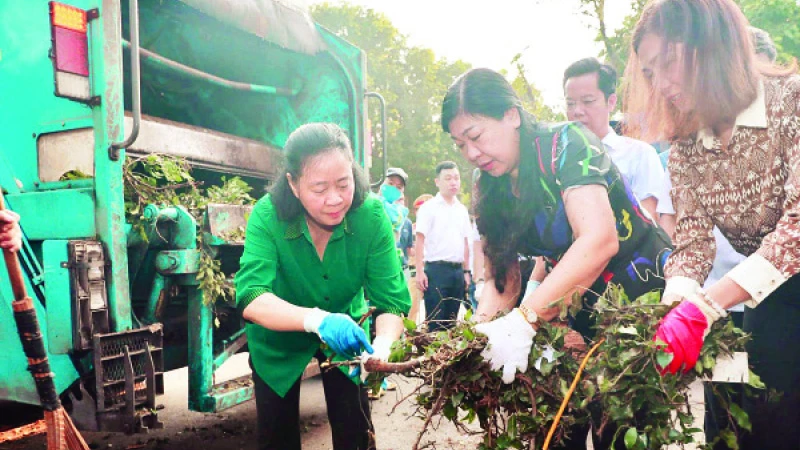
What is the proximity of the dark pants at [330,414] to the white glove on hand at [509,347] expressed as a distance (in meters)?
0.77

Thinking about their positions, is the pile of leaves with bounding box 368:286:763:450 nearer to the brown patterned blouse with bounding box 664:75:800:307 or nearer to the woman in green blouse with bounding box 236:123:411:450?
the brown patterned blouse with bounding box 664:75:800:307

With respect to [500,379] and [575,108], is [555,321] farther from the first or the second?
[575,108]

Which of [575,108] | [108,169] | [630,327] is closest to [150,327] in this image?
[108,169]

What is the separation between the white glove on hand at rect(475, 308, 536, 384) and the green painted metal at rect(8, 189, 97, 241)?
197 cm

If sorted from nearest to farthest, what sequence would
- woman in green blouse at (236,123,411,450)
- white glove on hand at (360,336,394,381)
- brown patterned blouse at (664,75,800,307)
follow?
brown patterned blouse at (664,75,800,307), white glove on hand at (360,336,394,381), woman in green blouse at (236,123,411,450)

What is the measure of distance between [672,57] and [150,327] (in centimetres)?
254

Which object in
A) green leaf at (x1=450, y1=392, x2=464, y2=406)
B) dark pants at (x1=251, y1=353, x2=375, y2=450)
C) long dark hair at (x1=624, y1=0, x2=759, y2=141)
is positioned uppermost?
long dark hair at (x1=624, y1=0, x2=759, y2=141)

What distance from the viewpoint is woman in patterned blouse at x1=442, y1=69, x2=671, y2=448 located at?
211 cm

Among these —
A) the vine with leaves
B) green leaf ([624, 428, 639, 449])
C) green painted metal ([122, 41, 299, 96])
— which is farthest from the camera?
green painted metal ([122, 41, 299, 96])

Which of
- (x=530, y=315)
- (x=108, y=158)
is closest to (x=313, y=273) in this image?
(x=530, y=315)

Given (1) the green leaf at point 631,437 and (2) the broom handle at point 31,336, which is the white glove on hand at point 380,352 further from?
(2) the broom handle at point 31,336

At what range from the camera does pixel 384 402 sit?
5.16 m

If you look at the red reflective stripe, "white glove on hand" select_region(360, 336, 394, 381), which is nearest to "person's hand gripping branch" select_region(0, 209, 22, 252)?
the red reflective stripe

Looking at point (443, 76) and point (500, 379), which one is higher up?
point (443, 76)
